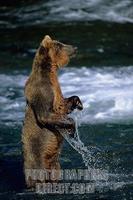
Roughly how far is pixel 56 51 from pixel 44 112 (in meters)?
0.74

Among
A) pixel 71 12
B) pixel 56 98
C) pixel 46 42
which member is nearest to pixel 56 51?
pixel 46 42

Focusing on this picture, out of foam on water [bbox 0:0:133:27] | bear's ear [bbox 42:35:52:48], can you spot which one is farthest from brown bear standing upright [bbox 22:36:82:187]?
foam on water [bbox 0:0:133:27]

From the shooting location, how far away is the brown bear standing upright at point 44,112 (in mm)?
8164

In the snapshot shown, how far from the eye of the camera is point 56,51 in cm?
847

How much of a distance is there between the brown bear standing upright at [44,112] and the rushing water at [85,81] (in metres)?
0.23

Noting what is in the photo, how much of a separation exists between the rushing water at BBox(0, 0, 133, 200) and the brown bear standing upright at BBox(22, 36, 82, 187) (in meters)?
0.23

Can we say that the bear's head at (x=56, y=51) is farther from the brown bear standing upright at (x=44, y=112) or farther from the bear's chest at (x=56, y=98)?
the bear's chest at (x=56, y=98)

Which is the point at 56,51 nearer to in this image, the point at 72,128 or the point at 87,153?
the point at 72,128

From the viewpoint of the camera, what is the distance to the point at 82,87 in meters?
13.2

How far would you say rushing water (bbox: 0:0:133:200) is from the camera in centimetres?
917

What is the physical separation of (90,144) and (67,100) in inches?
72.2

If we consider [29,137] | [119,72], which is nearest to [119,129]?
[29,137]

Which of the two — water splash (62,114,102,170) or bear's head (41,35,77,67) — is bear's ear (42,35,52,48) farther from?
water splash (62,114,102,170)

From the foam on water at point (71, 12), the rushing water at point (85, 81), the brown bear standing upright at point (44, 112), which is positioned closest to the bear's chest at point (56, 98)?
the brown bear standing upright at point (44, 112)
